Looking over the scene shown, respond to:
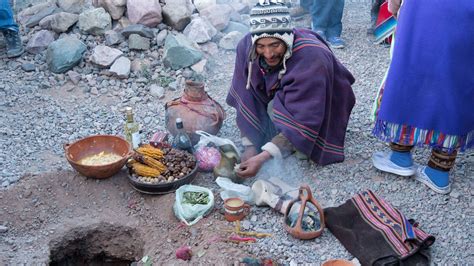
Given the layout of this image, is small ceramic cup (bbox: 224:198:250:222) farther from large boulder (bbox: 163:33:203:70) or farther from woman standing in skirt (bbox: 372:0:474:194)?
large boulder (bbox: 163:33:203:70)

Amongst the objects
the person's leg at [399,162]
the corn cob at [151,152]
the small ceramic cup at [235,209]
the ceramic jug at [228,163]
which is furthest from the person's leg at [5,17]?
the person's leg at [399,162]

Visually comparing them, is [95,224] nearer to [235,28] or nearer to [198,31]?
[198,31]

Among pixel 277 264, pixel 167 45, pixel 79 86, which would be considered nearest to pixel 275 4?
pixel 277 264

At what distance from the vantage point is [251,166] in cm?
341

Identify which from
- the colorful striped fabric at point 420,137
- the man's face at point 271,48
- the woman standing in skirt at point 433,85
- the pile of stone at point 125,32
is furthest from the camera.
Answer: the pile of stone at point 125,32

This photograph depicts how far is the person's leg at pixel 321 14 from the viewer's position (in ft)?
20.1

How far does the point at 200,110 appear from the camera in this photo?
13.2 feet

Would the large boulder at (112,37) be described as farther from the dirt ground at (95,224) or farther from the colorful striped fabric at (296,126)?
the colorful striped fabric at (296,126)

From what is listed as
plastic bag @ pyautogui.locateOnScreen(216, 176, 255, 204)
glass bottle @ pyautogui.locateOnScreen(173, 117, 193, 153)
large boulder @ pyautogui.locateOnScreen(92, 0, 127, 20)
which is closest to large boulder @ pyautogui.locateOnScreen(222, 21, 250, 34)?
large boulder @ pyautogui.locateOnScreen(92, 0, 127, 20)

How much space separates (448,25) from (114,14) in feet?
14.1

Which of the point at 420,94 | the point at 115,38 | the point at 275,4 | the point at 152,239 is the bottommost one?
the point at 152,239

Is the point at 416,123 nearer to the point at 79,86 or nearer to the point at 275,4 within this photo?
the point at 275,4

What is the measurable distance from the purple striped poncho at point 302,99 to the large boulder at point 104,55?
2.16m

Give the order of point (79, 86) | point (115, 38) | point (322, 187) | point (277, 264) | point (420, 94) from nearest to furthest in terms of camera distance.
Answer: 1. point (277, 264)
2. point (420, 94)
3. point (322, 187)
4. point (79, 86)
5. point (115, 38)
